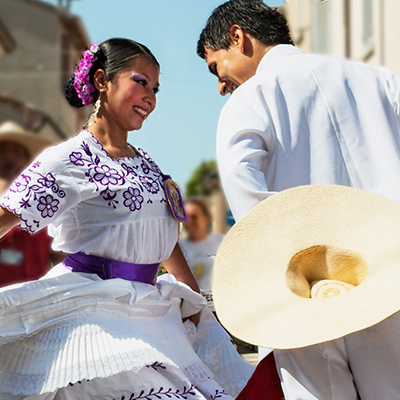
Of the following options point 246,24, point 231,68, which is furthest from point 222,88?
point 246,24

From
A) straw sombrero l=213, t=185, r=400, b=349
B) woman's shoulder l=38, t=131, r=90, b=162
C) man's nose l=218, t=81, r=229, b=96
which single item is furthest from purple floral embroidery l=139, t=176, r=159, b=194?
straw sombrero l=213, t=185, r=400, b=349

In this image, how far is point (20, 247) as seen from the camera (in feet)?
13.9

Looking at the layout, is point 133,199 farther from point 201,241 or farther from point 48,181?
point 201,241

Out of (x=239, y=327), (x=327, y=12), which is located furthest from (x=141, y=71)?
(x=327, y=12)

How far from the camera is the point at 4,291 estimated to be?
9.11 ft

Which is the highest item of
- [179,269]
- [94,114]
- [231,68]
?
[231,68]

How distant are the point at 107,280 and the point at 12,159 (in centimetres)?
88

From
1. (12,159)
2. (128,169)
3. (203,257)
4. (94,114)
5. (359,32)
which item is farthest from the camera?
(359,32)

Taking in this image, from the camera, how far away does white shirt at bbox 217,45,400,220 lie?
237cm

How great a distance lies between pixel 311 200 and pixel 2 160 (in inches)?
64.2

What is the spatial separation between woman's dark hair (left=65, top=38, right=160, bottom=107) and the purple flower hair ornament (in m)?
0.01

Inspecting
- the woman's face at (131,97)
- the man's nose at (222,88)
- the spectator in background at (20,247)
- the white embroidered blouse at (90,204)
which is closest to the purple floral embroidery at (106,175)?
the white embroidered blouse at (90,204)

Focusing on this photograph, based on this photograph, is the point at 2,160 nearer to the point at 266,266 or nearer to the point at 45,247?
the point at 45,247

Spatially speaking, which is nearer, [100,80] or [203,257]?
[100,80]
